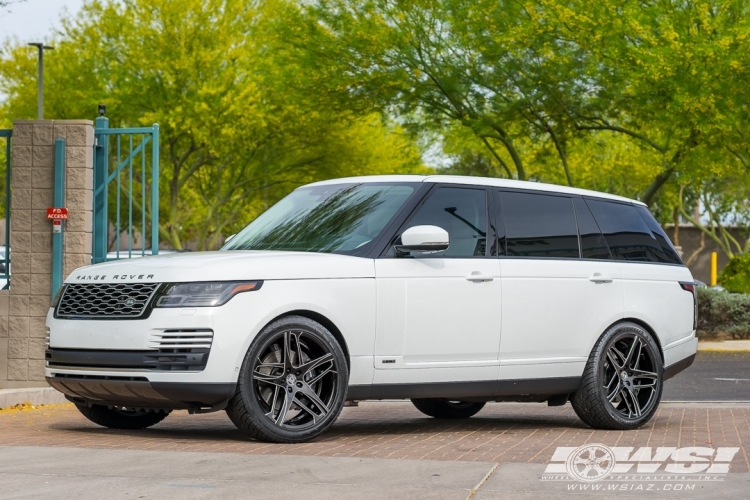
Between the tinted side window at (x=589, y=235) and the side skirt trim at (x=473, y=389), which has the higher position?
→ the tinted side window at (x=589, y=235)

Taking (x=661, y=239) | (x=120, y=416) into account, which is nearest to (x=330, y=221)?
(x=120, y=416)

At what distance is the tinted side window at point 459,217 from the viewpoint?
932 cm

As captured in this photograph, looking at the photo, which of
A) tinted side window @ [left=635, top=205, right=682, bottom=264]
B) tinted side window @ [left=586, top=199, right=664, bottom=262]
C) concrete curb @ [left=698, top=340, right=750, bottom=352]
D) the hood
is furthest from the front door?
concrete curb @ [left=698, top=340, right=750, bottom=352]

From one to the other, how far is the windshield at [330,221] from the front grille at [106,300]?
4.13 feet

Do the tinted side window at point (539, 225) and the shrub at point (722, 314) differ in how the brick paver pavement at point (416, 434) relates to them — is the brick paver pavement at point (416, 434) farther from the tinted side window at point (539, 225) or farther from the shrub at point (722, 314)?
the shrub at point (722, 314)

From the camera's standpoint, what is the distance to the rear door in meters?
9.65

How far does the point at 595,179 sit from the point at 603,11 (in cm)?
3185

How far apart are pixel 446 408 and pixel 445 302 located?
2.23m

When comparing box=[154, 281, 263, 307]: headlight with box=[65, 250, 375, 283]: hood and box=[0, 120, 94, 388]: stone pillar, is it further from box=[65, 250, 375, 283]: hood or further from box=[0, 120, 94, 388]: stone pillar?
box=[0, 120, 94, 388]: stone pillar

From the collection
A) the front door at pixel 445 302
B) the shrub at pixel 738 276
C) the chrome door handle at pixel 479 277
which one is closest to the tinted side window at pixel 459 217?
the front door at pixel 445 302

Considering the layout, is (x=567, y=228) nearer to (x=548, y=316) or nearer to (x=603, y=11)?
(x=548, y=316)

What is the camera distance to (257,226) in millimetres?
9852

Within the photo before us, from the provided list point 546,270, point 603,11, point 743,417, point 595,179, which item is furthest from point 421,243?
point 595,179

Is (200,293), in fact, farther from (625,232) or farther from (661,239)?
(661,239)
